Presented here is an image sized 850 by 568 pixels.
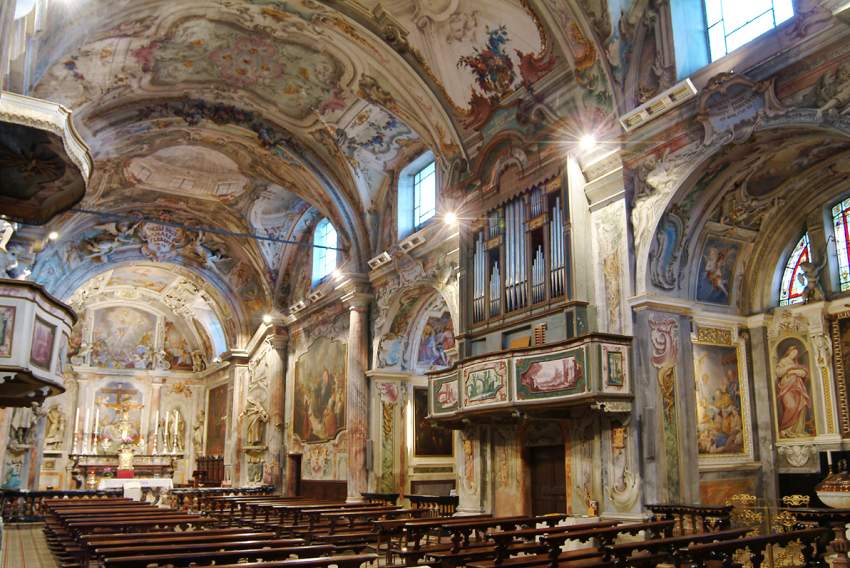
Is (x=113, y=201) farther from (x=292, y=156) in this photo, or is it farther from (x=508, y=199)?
(x=508, y=199)

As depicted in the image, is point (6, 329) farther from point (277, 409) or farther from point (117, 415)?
point (117, 415)

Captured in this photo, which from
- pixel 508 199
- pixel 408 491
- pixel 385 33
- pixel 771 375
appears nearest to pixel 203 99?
pixel 385 33

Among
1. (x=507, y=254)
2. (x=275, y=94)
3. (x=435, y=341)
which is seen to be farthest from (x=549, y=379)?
(x=275, y=94)

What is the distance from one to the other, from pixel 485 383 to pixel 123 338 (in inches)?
1099

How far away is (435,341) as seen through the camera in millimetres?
20219

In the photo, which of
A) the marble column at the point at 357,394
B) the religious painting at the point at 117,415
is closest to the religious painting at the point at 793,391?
the marble column at the point at 357,394

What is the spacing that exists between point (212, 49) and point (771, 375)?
13.3 meters

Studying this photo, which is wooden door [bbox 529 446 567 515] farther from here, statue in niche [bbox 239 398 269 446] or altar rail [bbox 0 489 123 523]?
statue in niche [bbox 239 398 269 446]

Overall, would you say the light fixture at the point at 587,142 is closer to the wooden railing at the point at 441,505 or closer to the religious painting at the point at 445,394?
the religious painting at the point at 445,394

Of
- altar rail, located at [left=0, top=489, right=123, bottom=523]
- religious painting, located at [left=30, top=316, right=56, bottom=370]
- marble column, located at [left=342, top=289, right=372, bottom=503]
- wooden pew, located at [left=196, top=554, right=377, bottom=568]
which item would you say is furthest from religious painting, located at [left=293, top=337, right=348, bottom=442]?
wooden pew, located at [left=196, top=554, right=377, bottom=568]

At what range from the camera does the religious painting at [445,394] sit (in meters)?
14.1

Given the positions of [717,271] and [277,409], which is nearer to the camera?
[717,271]

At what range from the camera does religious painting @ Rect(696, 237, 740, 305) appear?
40.4ft

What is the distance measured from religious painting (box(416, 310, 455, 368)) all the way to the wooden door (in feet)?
21.8
